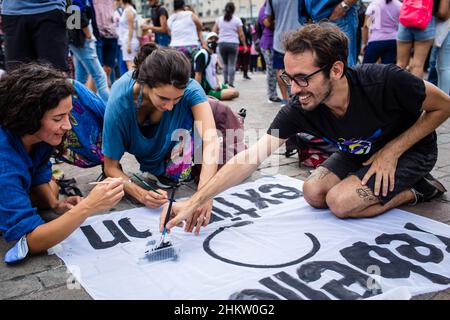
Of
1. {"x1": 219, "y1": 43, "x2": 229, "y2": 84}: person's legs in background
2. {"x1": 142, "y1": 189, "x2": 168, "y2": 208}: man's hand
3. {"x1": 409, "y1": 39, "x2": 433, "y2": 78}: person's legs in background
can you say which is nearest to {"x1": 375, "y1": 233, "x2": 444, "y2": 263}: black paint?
{"x1": 142, "y1": 189, "x2": 168, "y2": 208}: man's hand

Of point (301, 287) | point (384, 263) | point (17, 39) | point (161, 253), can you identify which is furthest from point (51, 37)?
point (384, 263)

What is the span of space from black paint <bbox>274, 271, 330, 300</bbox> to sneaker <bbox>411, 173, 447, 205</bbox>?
42.2 inches

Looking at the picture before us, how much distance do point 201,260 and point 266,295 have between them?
381 mm

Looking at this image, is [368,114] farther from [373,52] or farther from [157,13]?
[157,13]

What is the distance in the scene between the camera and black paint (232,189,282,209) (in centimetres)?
248

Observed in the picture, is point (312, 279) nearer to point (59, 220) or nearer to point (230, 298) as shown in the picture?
point (230, 298)

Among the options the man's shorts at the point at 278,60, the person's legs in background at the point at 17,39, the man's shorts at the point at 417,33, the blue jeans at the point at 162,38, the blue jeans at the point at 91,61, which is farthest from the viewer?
the blue jeans at the point at 162,38

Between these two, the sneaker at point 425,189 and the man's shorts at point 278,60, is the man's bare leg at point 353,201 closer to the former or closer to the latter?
the sneaker at point 425,189

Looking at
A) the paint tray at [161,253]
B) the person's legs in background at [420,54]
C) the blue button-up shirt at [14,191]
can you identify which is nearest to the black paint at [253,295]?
the paint tray at [161,253]

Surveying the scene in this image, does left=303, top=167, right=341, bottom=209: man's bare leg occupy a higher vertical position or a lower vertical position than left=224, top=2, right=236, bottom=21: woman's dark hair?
lower

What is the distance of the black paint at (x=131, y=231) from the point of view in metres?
2.11

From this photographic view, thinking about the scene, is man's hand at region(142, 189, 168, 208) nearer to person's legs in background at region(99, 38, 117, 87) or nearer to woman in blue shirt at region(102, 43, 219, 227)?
woman in blue shirt at region(102, 43, 219, 227)

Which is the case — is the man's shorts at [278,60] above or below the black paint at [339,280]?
above

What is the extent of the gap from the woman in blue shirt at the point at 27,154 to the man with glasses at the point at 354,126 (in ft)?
1.33
